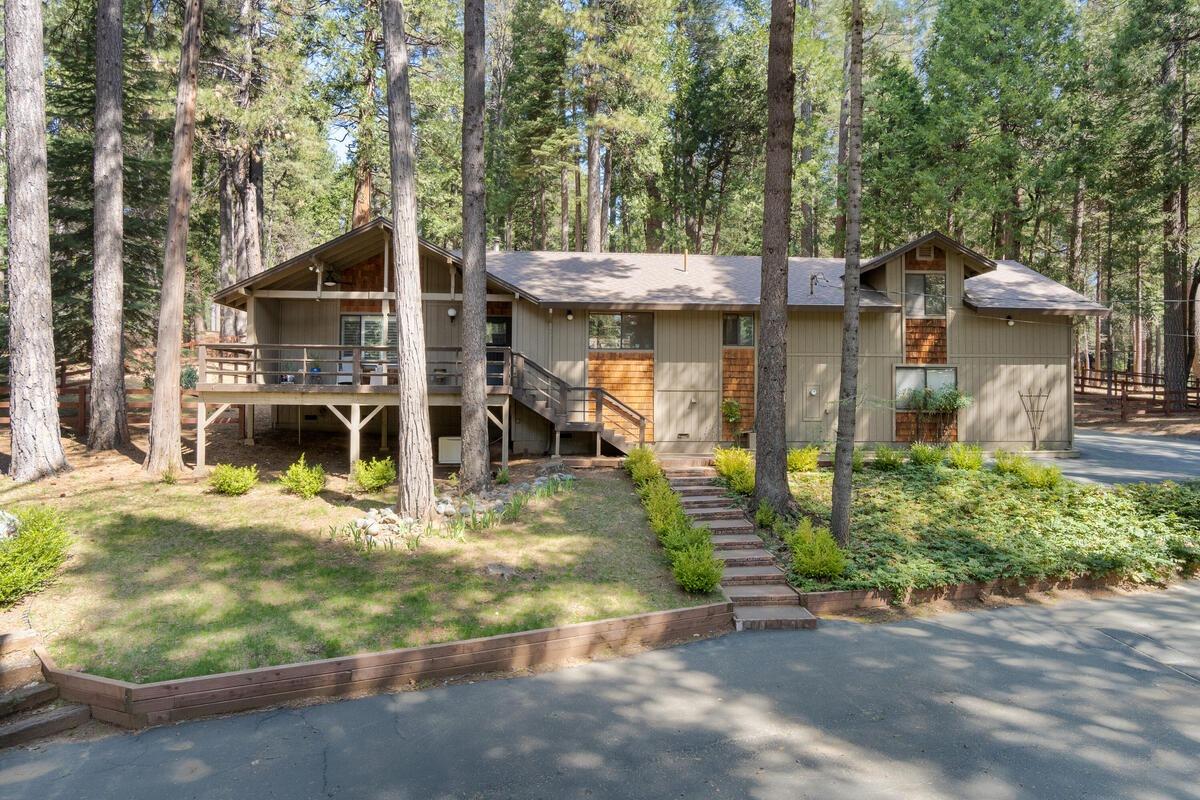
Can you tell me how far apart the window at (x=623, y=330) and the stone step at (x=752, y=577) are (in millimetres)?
7269

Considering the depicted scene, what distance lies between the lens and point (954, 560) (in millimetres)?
8242

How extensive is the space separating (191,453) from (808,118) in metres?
25.5

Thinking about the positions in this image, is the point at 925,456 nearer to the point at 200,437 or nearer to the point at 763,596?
the point at 763,596

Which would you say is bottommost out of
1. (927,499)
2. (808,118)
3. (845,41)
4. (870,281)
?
(927,499)

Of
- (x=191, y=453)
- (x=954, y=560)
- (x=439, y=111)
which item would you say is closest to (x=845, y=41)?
(x=439, y=111)

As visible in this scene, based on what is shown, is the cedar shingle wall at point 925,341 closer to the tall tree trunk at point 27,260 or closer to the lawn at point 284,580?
the lawn at point 284,580

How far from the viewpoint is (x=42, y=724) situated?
15.4ft

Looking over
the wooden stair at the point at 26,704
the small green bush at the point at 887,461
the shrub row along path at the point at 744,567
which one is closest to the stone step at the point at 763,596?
the shrub row along path at the point at 744,567

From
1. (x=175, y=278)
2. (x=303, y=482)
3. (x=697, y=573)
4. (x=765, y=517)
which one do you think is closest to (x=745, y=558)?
(x=765, y=517)

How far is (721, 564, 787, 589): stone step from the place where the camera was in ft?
25.4

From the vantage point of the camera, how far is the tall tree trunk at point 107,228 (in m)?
11.8

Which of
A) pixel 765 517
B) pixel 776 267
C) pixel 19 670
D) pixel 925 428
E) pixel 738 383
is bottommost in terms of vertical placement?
pixel 19 670

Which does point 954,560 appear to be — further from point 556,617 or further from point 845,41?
point 845,41

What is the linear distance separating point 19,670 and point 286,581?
2.27 meters
